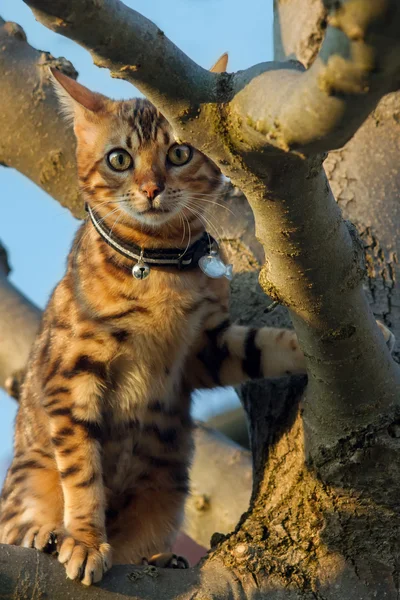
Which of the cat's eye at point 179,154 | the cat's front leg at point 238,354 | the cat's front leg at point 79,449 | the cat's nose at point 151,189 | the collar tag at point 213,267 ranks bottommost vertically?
the cat's front leg at point 79,449

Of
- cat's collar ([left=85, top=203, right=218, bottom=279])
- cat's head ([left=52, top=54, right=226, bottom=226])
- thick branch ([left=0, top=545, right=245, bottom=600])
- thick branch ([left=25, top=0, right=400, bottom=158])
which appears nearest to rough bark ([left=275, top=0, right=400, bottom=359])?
cat's head ([left=52, top=54, right=226, bottom=226])

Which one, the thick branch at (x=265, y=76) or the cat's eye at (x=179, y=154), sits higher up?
the cat's eye at (x=179, y=154)

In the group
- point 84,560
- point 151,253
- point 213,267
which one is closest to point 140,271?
point 151,253

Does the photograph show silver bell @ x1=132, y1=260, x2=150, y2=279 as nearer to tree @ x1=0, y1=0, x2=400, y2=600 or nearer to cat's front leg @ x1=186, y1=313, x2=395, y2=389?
cat's front leg @ x1=186, y1=313, x2=395, y2=389

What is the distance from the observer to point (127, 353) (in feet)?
9.87

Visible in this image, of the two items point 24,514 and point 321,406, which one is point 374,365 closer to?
point 321,406

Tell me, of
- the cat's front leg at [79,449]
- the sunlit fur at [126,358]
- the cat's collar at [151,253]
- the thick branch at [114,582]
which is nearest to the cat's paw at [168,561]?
the sunlit fur at [126,358]

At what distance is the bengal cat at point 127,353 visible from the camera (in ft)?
9.73

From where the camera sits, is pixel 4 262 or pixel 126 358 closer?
pixel 126 358

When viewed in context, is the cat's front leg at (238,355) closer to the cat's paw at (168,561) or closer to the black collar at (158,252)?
the black collar at (158,252)

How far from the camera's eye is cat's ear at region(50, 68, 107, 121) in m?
3.17

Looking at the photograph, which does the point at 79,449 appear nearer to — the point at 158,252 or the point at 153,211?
the point at 158,252

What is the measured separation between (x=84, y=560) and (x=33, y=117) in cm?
231

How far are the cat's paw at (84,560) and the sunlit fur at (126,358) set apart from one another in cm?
24
